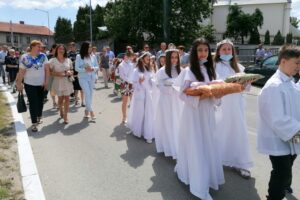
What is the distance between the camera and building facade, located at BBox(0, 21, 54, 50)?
102750mm

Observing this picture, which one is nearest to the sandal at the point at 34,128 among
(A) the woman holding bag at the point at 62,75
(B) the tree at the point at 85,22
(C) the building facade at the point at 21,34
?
(A) the woman holding bag at the point at 62,75

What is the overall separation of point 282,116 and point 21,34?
111 meters

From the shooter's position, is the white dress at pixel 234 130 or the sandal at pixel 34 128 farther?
the sandal at pixel 34 128

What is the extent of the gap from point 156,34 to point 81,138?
24.8 m

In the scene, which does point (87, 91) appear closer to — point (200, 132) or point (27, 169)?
point (27, 169)

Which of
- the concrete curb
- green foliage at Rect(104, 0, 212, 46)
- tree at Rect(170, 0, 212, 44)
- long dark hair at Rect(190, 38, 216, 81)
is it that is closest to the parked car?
the concrete curb

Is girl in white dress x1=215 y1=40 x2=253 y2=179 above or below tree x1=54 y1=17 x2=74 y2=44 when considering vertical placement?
below

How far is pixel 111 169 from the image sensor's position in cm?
588

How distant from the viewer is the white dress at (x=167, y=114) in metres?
6.24

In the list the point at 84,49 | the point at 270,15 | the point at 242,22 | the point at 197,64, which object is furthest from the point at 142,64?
the point at 270,15

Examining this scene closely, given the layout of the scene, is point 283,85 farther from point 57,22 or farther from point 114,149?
point 57,22

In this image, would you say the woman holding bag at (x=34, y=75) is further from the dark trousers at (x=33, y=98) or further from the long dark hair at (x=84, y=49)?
the long dark hair at (x=84, y=49)

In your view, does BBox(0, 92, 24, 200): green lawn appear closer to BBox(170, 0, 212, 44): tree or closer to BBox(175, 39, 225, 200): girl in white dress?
BBox(175, 39, 225, 200): girl in white dress

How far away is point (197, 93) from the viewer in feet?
14.5
